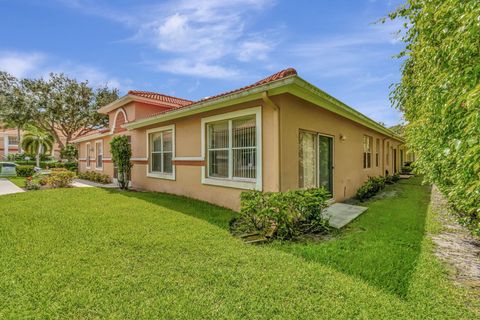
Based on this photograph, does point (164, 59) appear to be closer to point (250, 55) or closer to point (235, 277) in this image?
point (250, 55)

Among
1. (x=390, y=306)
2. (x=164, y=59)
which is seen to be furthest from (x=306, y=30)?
(x=390, y=306)

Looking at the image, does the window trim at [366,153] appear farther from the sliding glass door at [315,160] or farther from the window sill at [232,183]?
the window sill at [232,183]

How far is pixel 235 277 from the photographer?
326 cm

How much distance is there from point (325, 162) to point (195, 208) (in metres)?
4.21

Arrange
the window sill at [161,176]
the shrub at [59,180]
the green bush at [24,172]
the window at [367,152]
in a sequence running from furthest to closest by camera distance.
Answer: the green bush at [24,172], the window at [367,152], the shrub at [59,180], the window sill at [161,176]

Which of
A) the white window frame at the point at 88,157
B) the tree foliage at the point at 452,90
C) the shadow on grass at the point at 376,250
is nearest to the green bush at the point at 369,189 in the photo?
the shadow on grass at the point at 376,250

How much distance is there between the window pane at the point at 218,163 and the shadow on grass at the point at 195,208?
36.8 inches

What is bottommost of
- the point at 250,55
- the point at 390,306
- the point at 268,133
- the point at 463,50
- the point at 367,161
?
the point at 390,306

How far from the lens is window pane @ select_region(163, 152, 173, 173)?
31.3ft

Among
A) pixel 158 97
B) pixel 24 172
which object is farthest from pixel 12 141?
pixel 158 97

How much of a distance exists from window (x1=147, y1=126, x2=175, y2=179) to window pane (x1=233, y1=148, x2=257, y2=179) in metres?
3.29

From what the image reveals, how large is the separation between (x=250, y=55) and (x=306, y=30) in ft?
7.60

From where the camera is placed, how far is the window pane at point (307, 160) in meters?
6.72

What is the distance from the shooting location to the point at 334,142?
8.20 m
